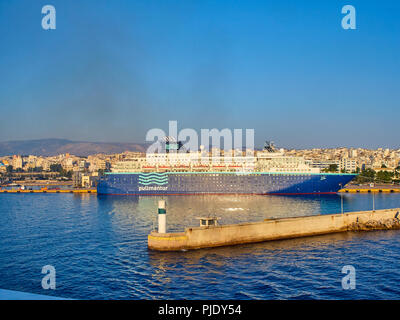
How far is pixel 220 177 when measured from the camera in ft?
145

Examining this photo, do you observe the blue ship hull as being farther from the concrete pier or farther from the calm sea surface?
the calm sea surface

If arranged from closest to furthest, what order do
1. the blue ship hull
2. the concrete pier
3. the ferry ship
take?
the concrete pier, the blue ship hull, the ferry ship

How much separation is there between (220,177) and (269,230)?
26727mm

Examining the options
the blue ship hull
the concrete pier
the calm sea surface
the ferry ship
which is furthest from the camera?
the ferry ship

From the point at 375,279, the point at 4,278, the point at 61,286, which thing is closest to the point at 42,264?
the point at 4,278

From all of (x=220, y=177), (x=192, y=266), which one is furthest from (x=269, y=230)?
(x=220, y=177)

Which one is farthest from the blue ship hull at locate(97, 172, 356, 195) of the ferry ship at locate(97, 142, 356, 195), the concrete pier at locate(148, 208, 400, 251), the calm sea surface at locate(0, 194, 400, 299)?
the calm sea surface at locate(0, 194, 400, 299)

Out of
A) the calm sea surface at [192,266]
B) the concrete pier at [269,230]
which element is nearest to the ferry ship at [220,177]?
the concrete pier at [269,230]

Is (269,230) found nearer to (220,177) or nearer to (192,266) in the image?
(192,266)

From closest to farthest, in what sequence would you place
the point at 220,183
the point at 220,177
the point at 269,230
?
the point at 269,230 < the point at 220,183 < the point at 220,177

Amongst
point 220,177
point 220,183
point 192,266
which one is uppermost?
point 220,177

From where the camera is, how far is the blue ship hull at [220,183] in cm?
4216

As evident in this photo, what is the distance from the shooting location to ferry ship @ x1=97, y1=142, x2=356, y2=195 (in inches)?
1665

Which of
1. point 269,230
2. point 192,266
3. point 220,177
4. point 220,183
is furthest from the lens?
point 220,177
